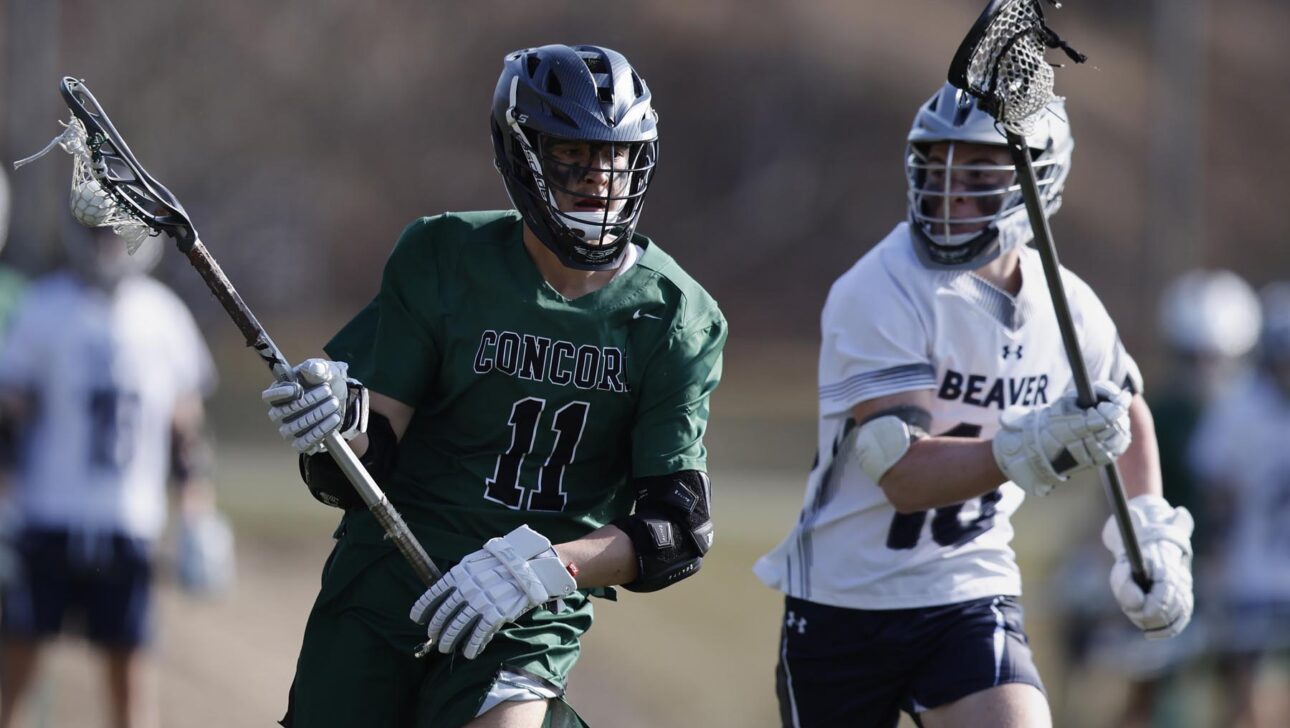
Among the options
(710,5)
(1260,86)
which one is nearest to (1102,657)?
(710,5)

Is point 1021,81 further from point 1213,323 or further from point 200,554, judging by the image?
point 1213,323

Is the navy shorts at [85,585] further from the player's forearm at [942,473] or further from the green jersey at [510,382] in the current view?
the player's forearm at [942,473]

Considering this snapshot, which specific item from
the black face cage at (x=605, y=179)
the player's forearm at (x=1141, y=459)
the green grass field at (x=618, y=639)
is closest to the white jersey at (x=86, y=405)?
the green grass field at (x=618, y=639)

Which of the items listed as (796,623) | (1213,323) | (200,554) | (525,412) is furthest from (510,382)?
(1213,323)

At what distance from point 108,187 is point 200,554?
14.8 ft

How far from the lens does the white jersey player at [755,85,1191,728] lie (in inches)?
194

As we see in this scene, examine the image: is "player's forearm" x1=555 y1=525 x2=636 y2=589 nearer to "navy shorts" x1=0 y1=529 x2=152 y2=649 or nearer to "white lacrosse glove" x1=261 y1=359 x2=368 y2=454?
"white lacrosse glove" x1=261 y1=359 x2=368 y2=454

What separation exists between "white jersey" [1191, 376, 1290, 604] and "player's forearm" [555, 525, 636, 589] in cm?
568

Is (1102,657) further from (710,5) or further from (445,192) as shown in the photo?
(710,5)

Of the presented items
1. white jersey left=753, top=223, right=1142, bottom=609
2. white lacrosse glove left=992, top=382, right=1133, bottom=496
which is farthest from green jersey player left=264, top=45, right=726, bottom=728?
white lacrosse glove left=992, top=382, right=1133, bottom=496

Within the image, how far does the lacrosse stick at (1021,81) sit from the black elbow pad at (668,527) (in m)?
0.93

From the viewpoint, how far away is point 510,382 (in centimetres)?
446

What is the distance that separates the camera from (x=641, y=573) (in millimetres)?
4398

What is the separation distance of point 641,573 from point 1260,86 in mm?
35966
